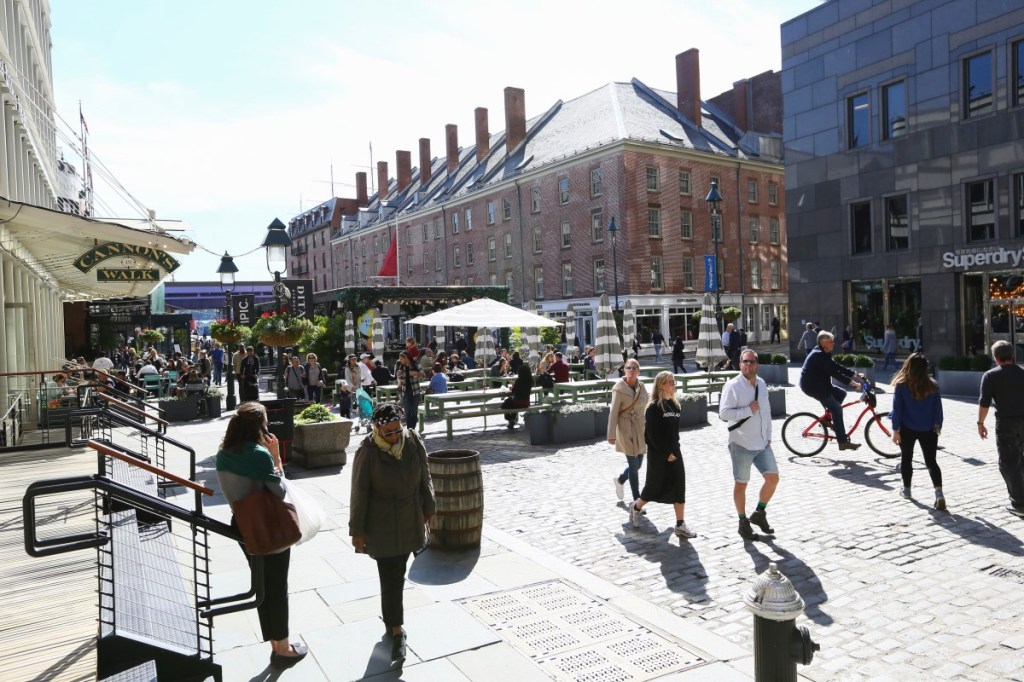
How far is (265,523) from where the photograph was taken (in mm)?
4410

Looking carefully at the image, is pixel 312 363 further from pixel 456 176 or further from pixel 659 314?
pixel 456 176

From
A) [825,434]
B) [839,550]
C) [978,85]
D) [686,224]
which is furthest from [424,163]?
[839,550]

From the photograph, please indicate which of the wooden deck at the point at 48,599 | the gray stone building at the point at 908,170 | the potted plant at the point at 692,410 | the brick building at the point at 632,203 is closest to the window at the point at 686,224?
the brick building at the point at 632,203

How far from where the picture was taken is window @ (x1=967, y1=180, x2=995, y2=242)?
2241 cm

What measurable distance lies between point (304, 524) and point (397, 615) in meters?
0.88

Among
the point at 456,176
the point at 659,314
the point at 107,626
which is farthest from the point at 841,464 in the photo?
the point at 456,176

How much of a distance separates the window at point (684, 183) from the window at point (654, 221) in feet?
7.67

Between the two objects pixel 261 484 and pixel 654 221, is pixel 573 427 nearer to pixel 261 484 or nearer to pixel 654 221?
pixel 261 484

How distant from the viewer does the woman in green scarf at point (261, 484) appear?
4.42 metres

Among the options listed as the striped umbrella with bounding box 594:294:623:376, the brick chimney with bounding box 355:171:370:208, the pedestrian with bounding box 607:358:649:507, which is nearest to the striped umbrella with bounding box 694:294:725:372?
the striped umbrella with bounding box 594:294:623:376

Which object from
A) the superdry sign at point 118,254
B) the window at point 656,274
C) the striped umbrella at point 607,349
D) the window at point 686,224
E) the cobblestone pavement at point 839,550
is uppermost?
the window at point 686,224

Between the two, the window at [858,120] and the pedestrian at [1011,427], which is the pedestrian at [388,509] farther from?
the window at [858,120]

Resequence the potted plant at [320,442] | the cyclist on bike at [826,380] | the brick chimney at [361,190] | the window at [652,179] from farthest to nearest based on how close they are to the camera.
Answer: the brick chimney at [361,190] < the window at [652,179] < the potted plant at [320,442] < the cyclist on bike at [826,380]

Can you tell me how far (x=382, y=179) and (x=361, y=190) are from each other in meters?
4.66
